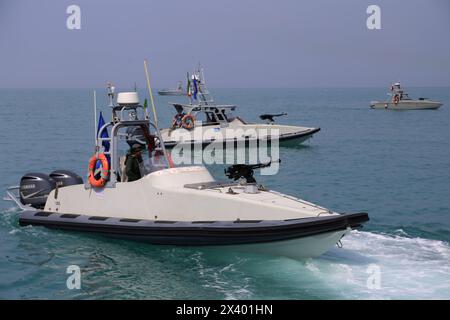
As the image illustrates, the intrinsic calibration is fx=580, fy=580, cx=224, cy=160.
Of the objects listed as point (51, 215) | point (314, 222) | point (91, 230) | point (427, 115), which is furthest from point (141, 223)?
point (427, 115)

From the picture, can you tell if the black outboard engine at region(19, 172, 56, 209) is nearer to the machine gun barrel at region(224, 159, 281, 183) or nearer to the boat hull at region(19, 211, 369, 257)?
the boat hull at region(19, 211, 369, 257)

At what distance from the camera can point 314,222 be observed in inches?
380

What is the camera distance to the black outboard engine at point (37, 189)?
1338 cm

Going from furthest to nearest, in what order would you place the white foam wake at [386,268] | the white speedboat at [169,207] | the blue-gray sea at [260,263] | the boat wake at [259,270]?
the white speedboat at [169,207] → the blue-gray sea at [260,263] → the boat wake at [259,270] → the white foam wake at [386,268]

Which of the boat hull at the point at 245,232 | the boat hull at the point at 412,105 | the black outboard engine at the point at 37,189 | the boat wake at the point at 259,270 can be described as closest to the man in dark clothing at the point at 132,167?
the boat hull at the point at 245,232

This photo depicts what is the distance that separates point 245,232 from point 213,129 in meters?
19.4

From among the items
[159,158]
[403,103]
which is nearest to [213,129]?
[159,158]

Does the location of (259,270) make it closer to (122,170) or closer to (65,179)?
(122,170)

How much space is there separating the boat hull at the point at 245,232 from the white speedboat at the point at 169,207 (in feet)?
0.06

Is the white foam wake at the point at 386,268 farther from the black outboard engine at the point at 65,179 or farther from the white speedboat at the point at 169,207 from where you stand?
the black outboard engine at the point at 65,179

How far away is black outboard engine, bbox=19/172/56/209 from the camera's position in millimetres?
13383

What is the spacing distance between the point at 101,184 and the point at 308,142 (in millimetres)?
23671

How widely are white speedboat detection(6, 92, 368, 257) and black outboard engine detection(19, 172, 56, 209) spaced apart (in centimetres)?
2

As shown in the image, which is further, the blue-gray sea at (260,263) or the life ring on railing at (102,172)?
the life ring on railing at (102,172)
